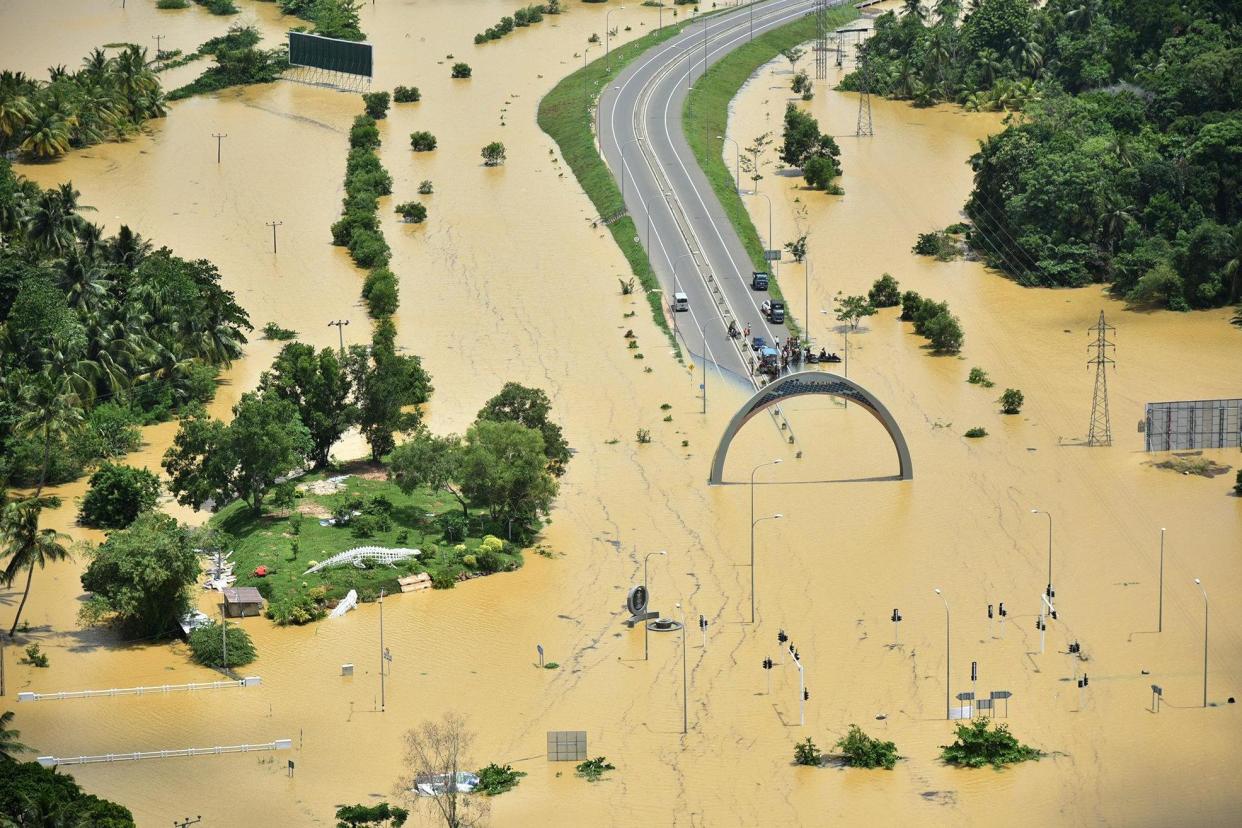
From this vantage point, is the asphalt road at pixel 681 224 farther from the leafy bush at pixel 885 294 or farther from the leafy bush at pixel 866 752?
the leafy bush at pixel 866 752

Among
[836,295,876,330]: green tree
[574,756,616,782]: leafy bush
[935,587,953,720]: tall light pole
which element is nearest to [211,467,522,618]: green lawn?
[574,756,616,782]: leafy bush

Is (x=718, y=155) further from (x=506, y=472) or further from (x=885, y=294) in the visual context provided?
(x=506, y=472)

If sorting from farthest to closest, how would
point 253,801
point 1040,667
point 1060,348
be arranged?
point 1060,348
point 1040,667
point 253,801

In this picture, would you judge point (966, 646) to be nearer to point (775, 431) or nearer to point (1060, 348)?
point (775, 431)

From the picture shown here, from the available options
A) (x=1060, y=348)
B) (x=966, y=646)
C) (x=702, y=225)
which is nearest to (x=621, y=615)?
(x=966, y=646)

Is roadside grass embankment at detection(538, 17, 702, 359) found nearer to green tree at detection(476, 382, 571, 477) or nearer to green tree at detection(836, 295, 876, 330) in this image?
green tree at detection(836, 295, 876, 330)
